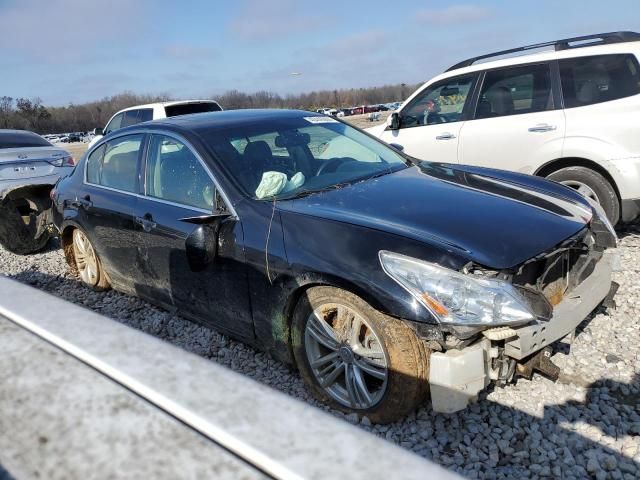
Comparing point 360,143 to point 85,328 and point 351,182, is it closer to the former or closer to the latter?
point 351,182

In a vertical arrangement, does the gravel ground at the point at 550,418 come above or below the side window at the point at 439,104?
below

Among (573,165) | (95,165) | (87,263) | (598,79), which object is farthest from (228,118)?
(598,79)

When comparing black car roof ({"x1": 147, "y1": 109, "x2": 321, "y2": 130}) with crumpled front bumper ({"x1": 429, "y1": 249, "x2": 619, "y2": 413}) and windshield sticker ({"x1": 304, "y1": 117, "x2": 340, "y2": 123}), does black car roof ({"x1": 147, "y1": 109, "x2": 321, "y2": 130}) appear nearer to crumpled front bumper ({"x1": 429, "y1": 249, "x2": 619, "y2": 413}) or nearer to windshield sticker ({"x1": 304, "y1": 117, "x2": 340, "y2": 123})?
windshield sticker ({"x1": 304, "y1": 117, "x2": 340, "y2": 123})

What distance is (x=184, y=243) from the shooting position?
3.48 metres

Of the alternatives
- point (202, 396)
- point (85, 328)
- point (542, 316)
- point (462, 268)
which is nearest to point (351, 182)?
point (462, 268)

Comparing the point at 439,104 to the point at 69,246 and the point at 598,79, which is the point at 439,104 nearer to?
the point at 598,79

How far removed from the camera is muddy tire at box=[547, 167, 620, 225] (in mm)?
5043

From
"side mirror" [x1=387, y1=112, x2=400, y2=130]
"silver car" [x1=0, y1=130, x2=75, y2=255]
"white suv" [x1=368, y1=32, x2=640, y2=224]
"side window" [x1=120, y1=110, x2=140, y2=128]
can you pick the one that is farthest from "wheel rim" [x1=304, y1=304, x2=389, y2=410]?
"side window" [x1=120, y1=110, x2=140, y2=128]

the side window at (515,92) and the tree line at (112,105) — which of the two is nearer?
the side window at (515,92)

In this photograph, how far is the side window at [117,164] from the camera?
13.5ft

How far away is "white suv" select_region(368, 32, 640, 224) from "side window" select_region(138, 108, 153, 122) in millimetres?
7171

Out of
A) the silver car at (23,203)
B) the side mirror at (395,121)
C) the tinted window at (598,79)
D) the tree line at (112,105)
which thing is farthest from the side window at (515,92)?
the tree line at (112,105)

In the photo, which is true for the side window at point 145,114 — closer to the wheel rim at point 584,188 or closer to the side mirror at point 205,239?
the wheel rim at point 584,188

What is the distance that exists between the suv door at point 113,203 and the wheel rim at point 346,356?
1.85m
